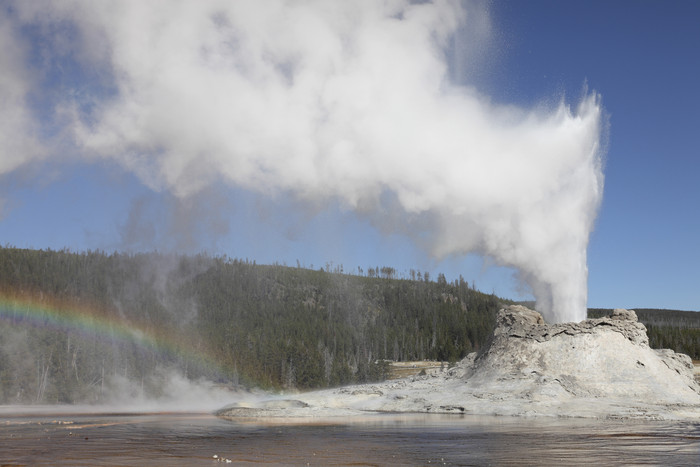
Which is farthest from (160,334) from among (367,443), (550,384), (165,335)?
(367,443)

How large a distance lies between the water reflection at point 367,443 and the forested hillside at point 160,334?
60619mm

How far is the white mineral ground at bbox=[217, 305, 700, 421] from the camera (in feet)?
114

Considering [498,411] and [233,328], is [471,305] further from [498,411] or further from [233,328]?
[498,411]

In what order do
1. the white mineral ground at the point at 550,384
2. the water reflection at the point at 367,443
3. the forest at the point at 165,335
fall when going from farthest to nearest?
the forest at the point at 165,335 < the white mineral ground at the point at 550,384 < the water reflection at the point at 367,443

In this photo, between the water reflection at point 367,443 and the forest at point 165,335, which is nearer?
the water reflection at point 367,443

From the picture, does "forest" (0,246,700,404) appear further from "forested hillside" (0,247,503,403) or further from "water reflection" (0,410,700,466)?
"water reflection" (0,410,700,466)

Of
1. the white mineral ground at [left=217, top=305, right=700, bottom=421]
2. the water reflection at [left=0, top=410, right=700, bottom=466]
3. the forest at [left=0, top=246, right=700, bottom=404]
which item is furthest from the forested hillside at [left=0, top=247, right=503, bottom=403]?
the water reflection at [left=0, top=410, right=700, bottom=466]

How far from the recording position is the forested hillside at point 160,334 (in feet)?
295

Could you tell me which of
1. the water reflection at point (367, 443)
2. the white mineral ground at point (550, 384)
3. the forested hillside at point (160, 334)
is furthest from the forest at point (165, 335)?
the water reflection at point (367, 443)

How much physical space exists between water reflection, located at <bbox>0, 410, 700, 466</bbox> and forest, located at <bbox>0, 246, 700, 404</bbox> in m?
55.5

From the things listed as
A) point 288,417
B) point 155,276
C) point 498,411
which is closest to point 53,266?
point 155,276

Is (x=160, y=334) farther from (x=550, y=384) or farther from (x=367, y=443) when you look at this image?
(x=367, y=443)

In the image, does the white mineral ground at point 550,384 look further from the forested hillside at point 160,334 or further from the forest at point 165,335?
the forested hillside at point 160,334

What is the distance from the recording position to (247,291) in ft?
582
